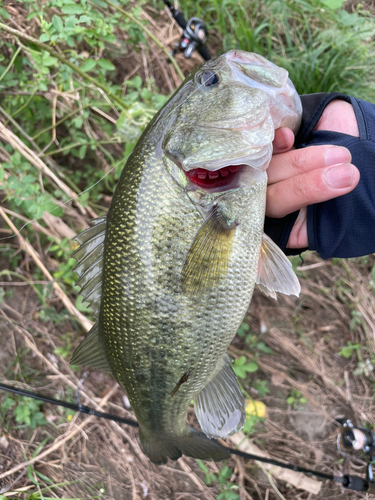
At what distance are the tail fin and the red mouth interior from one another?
1.36m

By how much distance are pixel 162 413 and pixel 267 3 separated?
3.33 metres

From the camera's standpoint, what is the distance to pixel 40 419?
2748 mm

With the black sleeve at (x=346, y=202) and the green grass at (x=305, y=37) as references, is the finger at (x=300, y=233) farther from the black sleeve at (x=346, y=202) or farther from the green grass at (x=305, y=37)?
the green grass at (x=305, y=37)

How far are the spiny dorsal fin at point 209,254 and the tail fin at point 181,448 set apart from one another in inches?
37.7

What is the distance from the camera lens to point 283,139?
1559 mm

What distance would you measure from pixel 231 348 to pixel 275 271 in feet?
5.20

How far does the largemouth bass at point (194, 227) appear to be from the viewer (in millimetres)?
1376

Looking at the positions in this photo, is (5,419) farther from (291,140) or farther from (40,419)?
(291,140)

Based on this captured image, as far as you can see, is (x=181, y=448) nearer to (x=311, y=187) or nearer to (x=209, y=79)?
(x=311, y=187)

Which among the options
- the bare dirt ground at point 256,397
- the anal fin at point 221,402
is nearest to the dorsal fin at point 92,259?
the anal fin at point 221,402

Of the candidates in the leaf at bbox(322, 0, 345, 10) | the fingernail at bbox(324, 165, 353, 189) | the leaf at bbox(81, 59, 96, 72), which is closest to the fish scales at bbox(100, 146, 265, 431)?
the fingernail at bbox(324, 165, 353, 189)

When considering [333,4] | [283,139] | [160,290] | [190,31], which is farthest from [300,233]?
[333,4]

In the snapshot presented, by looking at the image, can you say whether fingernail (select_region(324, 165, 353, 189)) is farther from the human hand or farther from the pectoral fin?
the pectoral fin

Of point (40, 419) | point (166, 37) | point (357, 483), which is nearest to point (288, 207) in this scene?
point (357, 483)
